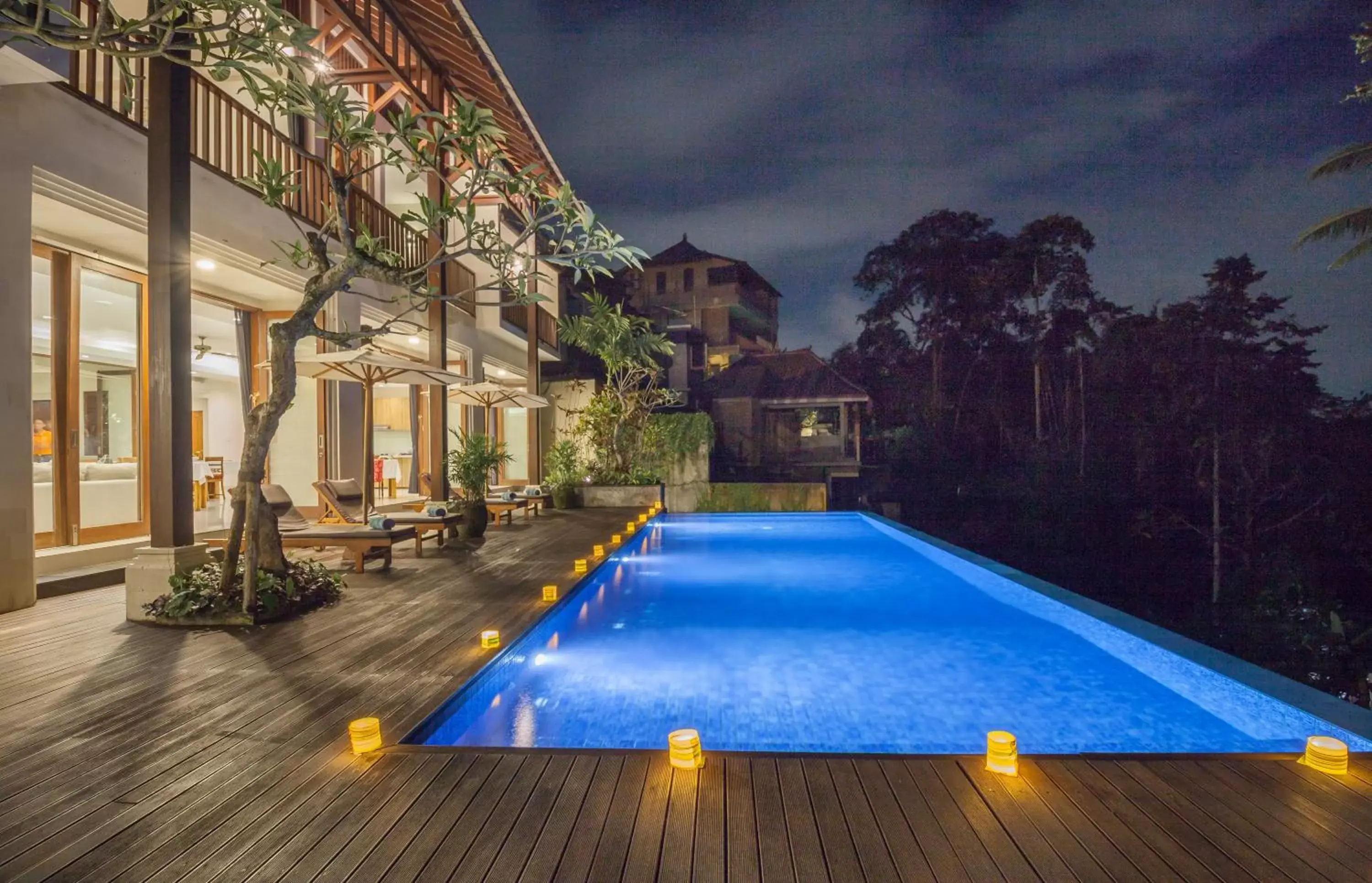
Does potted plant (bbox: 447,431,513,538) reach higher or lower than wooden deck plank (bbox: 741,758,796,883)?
higher

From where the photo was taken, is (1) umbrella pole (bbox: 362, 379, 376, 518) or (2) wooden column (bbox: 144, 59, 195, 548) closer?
(2) wooden column (bbox: 144, 59, 195, 548)

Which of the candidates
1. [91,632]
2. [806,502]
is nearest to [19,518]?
[91,632]

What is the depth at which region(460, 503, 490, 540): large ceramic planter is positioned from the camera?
8.50 metres

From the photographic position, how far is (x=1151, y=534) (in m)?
21.2

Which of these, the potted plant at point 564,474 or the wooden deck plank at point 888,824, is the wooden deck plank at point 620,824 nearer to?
the wooden deck plank at point 888,824

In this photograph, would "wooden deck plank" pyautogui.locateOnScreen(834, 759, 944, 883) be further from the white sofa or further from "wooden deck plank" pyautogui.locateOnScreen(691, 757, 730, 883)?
the white sofa

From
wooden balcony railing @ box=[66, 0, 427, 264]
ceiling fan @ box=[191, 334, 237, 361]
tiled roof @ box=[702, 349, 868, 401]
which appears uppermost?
wooden balcony railing @ box=[66, 0, 427, 264]

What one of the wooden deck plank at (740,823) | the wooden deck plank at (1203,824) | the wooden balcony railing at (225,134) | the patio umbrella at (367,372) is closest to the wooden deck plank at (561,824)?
the wooden deck plank at (740,823)

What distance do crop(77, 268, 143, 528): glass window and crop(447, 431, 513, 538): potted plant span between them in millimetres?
3254

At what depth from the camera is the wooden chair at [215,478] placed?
10.4m

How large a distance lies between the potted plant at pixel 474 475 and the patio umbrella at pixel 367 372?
109cm

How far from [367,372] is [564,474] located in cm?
627

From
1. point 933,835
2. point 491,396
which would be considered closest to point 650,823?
point 933,835

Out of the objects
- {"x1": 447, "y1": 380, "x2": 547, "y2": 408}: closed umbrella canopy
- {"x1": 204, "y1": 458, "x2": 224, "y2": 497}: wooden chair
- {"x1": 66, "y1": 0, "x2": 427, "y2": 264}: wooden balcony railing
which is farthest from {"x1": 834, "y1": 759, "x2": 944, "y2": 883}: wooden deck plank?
{"x1": 204, "y1": 458, "x2": 224, "y2": 497}: wooden chair
